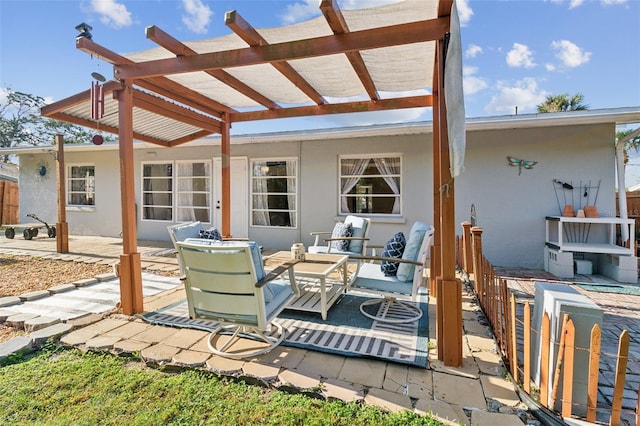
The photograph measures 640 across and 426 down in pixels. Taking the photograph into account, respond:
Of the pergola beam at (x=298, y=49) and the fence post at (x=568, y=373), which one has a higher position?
the pergola beam at (x=298, y=49)

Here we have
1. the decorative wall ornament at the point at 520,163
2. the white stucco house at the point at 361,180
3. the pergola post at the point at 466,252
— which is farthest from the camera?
the decorative wall ornament at the point at 520,163

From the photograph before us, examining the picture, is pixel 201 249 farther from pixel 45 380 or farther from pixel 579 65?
pixel 579 65

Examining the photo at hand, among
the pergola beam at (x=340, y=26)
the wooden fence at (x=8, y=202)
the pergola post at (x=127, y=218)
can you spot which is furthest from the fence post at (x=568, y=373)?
the wooden fence at (x=8, y=202)

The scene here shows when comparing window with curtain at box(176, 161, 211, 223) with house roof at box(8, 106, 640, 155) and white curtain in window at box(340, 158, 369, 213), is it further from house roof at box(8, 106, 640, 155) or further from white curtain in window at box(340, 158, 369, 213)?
white curtain in window at box(340, 158, 369, 213)

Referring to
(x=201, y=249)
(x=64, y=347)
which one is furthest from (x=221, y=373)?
(x=64, y=347)

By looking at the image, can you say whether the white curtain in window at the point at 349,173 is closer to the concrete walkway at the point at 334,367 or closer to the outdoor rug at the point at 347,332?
the outdoor rug at the point at 347,332

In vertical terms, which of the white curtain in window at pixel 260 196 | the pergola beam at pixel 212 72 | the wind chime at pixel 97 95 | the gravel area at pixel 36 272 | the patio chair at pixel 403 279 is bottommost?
the gravel area at pixel 36 272

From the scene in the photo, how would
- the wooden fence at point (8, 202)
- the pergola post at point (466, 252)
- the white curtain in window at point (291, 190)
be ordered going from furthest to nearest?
the wooden fence at point (8, 202)
the white curtain in window at point (291, 190)
the pergola post at point (466, 252)

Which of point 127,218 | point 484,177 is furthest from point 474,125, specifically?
point 127,218

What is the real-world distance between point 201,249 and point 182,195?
711cm

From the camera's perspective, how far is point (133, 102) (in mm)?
3887

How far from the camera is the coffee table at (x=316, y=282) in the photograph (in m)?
3.29

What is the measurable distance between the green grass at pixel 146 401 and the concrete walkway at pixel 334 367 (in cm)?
11

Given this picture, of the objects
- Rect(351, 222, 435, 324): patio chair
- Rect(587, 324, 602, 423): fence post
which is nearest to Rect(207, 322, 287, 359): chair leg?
Rect(351, 222, 435, 324): patio chair
